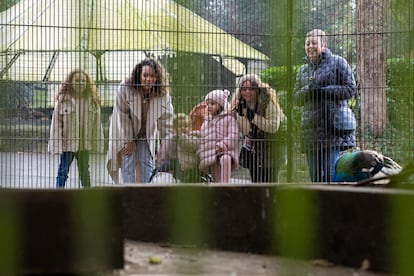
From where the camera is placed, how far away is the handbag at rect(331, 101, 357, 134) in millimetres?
4191

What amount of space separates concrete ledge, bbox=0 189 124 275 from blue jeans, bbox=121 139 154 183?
7.41 ft

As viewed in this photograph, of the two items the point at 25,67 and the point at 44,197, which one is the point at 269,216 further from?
the point at 25,67

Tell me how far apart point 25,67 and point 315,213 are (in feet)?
10.6

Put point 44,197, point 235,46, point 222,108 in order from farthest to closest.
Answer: point 235,46
point 222,108
point 44,197

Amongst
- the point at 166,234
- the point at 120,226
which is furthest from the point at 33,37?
the point at 120,226

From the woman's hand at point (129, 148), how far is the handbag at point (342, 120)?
1.11 metres

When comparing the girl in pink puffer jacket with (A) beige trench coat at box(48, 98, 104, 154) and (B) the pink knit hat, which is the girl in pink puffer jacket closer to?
(B) the pink knit hat

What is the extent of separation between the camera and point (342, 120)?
430cm

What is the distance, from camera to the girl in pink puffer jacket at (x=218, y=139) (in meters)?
3.55

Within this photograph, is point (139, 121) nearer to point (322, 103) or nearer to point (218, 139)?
point (218, 139)

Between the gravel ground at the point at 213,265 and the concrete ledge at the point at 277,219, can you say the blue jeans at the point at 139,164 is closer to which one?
the concrete ledge at the point at 277,219

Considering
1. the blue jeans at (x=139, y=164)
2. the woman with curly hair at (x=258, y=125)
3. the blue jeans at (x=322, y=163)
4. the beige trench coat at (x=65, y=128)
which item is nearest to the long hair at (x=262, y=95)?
the woman with curly hair at (x=258, y=125)

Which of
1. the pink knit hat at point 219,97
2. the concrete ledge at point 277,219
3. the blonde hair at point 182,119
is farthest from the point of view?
the pink knit hat at point 219,97

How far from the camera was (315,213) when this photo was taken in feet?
5.17
